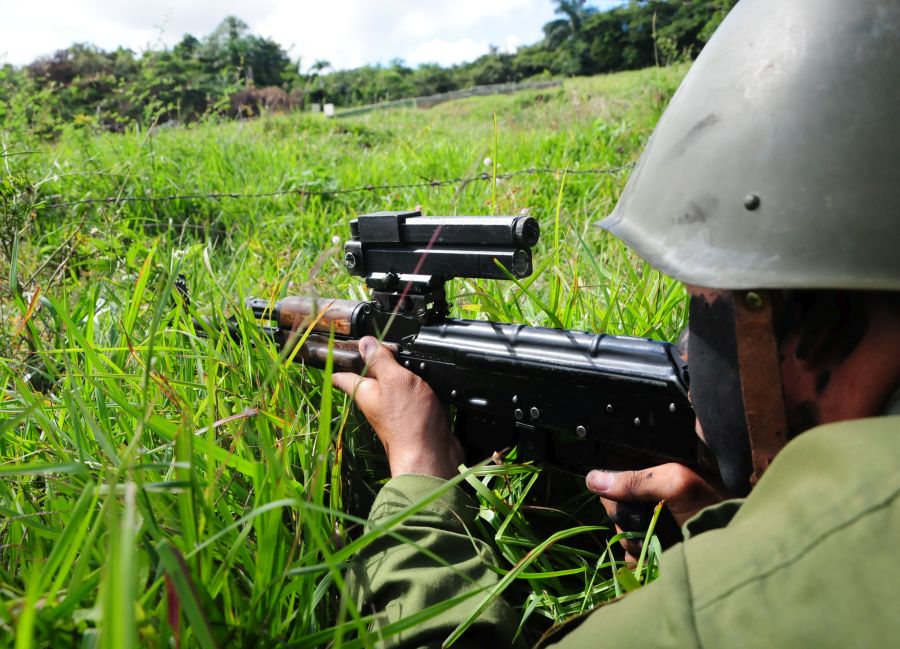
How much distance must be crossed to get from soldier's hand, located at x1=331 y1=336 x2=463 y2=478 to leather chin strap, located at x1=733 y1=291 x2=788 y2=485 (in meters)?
0.92

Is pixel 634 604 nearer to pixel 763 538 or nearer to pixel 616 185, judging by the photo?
pixel 763 538

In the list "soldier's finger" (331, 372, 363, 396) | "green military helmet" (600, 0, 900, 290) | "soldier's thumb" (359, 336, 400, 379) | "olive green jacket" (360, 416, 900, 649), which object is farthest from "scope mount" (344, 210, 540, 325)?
"olive green jacket" (360, 416, 900, 649)

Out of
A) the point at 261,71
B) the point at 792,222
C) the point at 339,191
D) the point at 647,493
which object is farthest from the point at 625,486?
the point at 261,71

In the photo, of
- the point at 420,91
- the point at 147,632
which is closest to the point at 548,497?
the point at 147,632

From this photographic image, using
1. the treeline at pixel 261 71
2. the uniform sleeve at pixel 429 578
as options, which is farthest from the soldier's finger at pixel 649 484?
the treeline at pixel 261 71

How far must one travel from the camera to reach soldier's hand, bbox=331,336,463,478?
191 centimetres

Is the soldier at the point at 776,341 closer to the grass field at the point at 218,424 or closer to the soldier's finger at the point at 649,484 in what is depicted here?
the soldier's finger at the point at 649,484

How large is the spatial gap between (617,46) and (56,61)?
27.6 metres

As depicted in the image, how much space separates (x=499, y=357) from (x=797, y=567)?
1.09 meters

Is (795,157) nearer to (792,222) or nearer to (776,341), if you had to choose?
(792,222)

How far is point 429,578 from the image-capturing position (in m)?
1.44

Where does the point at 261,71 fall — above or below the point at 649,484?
above

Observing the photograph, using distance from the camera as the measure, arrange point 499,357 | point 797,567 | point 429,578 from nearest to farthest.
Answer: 1. point 797,567
2. point 429,578
3. point 499,357

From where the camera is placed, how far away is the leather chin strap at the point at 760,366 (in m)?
1.22
